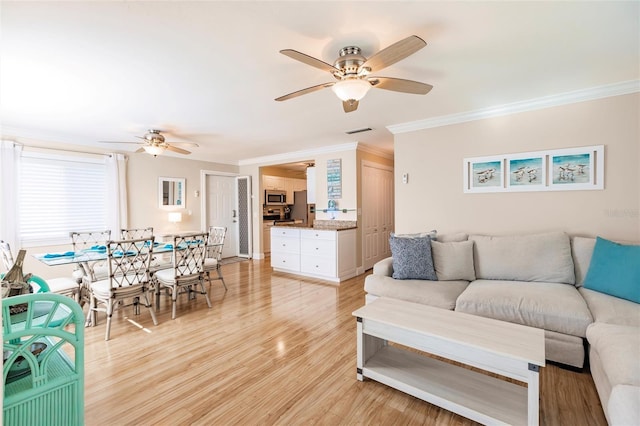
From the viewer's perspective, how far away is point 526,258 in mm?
2871

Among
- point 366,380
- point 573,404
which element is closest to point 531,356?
point 573,404

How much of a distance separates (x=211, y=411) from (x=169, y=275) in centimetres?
207

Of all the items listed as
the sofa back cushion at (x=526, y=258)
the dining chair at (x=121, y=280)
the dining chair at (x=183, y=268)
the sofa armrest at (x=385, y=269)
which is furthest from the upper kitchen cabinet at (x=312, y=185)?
the sofa back cushion at (x=526, y=258)

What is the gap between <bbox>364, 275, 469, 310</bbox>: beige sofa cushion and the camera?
2.63 m

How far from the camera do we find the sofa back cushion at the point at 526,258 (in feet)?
9.00

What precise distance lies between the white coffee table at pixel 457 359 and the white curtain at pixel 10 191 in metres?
4.94

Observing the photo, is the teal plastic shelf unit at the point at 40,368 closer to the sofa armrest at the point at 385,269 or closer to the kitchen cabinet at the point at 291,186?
the sofa armrest at the point at 385,269

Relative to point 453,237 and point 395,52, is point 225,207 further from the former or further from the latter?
point 395,52

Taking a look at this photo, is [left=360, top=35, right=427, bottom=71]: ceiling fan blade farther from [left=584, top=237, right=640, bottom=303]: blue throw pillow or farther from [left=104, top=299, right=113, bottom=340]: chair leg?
[left=104, top=299, right=113, bottom=340]: chair leg

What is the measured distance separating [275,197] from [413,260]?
5163mm

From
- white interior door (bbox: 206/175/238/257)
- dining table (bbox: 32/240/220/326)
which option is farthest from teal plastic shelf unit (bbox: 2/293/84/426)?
white interior door (bbox: 206/175/238/257)

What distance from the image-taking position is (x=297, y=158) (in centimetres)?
594

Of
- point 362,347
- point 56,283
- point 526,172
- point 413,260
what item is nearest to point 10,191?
point 56,283

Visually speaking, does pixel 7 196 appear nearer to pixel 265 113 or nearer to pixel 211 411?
pixel 265 113
